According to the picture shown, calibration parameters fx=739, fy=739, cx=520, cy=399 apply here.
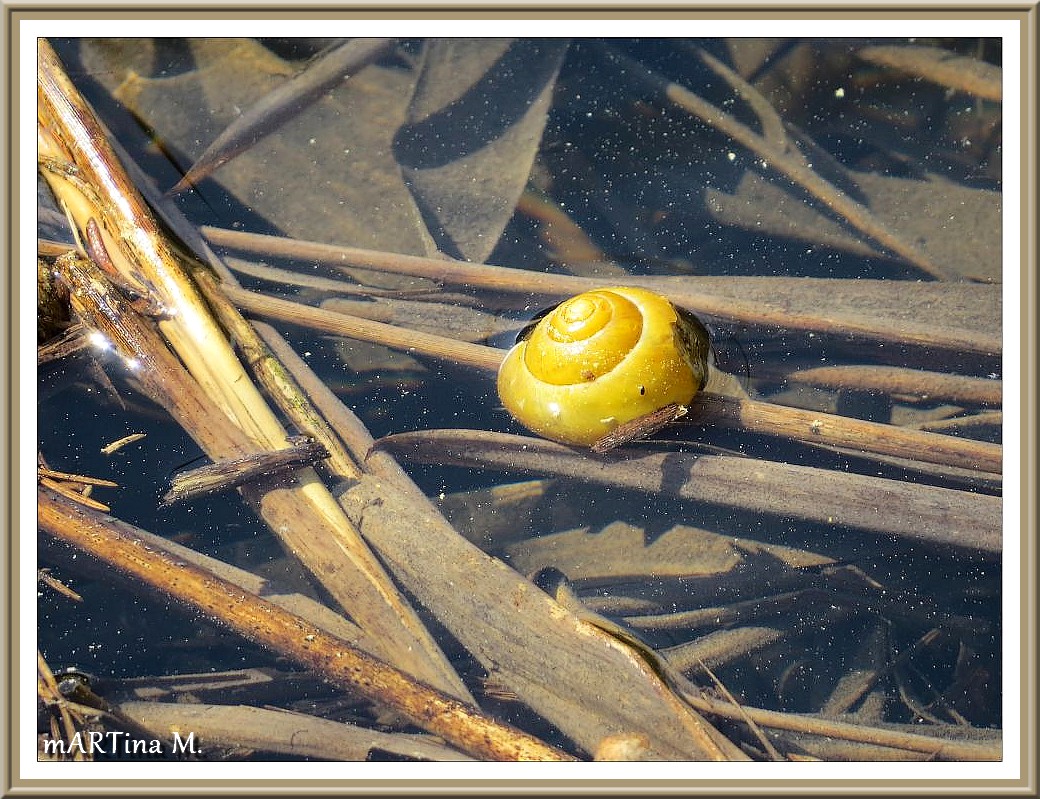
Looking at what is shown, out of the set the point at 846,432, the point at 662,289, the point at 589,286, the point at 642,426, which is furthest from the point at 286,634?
the point at 846,432

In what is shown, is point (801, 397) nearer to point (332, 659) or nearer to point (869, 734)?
point (869, 734)

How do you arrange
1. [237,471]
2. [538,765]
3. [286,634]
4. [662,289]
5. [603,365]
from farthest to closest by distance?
[662,289] < [237,471] < [286,634] < [603,365] < [538,765]

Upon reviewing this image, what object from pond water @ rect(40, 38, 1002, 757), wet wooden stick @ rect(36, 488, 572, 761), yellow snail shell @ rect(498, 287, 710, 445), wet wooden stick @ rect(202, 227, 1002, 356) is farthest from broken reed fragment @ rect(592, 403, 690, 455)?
wet wooden stick @ rect(36, 488, 572, 761)

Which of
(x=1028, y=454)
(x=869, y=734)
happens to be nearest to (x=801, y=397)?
(x=1028, y=454)

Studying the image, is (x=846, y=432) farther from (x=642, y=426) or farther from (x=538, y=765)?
(x=538, y=765)

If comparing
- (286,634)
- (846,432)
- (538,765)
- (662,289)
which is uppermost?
(662,289)

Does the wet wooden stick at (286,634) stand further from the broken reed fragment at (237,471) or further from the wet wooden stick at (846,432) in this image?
the wet wooden stick at (846,432)
